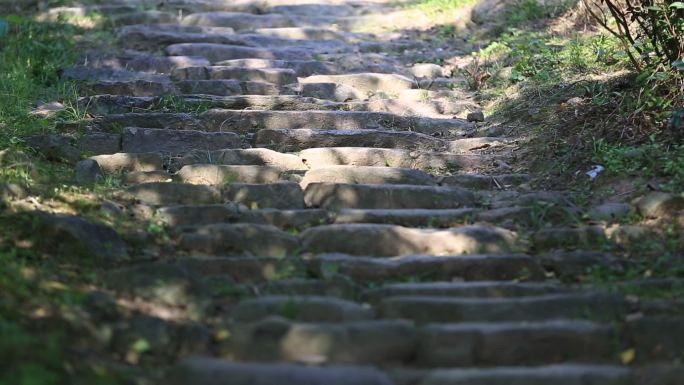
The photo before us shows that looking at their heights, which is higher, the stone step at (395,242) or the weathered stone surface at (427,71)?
the weathered stone surface at (427,71)

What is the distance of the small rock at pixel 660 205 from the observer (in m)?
4.25

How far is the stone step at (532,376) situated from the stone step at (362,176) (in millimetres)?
1949

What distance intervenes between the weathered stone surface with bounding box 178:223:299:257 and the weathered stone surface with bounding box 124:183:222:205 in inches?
20.1

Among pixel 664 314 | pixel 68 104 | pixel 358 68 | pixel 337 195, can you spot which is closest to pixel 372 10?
pixel 358 68

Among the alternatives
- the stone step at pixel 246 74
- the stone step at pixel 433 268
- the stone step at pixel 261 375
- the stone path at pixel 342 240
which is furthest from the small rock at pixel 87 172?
the stone step at pixel 246 74

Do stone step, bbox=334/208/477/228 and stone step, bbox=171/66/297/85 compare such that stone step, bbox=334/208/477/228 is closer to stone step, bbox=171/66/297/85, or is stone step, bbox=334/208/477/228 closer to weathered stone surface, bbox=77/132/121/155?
weathered stone surface, bbox=77/132/121/155

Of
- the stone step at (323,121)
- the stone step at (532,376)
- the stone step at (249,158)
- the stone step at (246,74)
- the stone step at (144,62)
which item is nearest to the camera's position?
the stone step at (532,376)

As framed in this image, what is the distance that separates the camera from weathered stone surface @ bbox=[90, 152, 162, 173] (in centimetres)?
494

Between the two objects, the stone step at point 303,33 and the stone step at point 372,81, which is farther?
the stone step at point 303,33

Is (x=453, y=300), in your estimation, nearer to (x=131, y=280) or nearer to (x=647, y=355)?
(x=647, y=355)

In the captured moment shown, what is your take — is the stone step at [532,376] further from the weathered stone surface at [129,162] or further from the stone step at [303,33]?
the stone step at [303,33]

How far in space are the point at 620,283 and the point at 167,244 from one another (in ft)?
6.89

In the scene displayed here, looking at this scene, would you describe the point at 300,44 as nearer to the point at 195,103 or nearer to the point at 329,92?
the point at 329,92

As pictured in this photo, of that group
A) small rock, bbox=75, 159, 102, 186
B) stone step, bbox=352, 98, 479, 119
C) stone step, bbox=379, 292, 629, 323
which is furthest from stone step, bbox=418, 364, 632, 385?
stone step, bbox=352, 98, 479, 119
